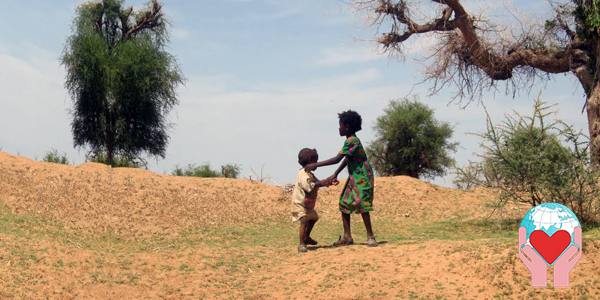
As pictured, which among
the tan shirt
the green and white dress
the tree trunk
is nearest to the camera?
the green and white dress

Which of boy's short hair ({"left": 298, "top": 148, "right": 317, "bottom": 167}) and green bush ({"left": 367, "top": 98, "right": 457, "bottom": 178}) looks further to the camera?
green bush ({"left": 367, "top": 98, "right": 457, "bottom": 178})

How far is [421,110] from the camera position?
31078mm

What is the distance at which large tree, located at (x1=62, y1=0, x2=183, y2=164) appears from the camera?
93.5ft

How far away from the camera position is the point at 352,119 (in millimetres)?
10734

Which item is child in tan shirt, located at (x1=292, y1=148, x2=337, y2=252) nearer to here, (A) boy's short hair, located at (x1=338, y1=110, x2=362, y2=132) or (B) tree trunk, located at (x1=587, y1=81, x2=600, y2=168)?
(A) boy's short hair, located at (x1=338, y1=110, x2=362, y2=132)

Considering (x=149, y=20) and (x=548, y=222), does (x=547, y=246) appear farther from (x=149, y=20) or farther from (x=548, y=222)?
(x=149, y=20)

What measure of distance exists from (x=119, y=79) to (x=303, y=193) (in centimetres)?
1921

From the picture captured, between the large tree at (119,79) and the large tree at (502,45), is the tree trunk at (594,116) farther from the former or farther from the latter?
the large tree at (119,79)

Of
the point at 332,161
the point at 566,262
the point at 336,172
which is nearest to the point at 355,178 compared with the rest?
the point at 336,172

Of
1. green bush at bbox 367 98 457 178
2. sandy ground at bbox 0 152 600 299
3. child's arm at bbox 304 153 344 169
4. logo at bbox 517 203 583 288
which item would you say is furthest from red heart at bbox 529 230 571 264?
green bush at bbox 367 98 457 178

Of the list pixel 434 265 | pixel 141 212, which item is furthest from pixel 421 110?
pixel 434 265

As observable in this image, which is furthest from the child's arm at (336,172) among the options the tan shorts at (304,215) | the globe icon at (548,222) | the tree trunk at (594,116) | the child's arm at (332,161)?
the tree trunk at (594,116)

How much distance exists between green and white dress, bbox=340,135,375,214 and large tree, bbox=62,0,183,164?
18724mm

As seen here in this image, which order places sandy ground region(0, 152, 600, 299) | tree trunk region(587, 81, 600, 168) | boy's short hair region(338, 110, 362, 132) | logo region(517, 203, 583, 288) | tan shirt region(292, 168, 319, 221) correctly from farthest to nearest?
tree trunk region(587, 81, 600, 168) → boy's short hair region(338, 110, 362, 132) → tan shirt region(292, 168, 319, 221) → sandy ground region(0, 152, 600, 299) → logo region(517, 203, 583, 288)
